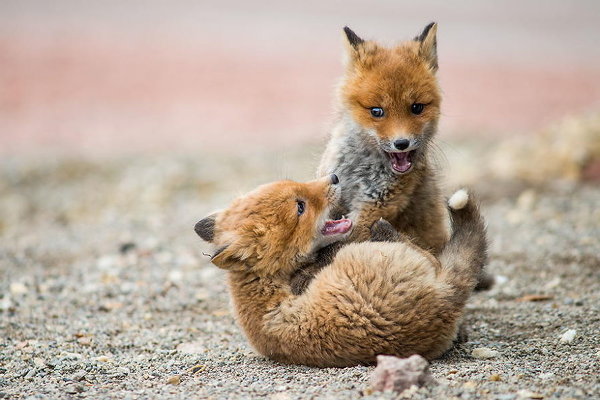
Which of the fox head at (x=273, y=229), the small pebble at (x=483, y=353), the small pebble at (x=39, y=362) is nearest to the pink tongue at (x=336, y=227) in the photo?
the fox head at (x=273, y=229)

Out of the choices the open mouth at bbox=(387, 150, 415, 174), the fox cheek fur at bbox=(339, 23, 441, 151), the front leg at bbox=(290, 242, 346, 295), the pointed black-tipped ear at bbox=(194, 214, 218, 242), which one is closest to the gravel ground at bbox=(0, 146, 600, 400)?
the front leg at bbox=(290, 242, 346, 295)

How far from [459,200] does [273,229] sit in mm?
1450

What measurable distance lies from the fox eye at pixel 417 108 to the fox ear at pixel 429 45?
1.78 ft

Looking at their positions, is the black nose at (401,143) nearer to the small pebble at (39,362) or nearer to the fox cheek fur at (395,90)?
A: the fox cheek fur at (395,90)

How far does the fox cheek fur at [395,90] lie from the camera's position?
5.77 m

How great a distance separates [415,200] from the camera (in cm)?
610

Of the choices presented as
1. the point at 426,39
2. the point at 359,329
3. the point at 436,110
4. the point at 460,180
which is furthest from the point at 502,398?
the point at 460,180

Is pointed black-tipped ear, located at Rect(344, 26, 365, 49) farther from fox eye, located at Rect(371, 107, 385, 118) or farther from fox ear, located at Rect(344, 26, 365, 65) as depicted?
fox eye, located at Rect(371, 107, 385, 118)

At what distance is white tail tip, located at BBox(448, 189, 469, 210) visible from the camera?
17.9 ft

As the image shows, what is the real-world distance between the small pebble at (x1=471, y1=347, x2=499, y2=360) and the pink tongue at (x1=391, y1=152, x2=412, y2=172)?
1553 mm

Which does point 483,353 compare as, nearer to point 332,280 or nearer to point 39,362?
point 332,280

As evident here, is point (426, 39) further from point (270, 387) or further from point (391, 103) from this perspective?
A: point (270, 387)

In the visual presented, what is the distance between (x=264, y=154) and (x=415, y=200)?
28.1 ft

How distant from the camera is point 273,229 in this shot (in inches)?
214
